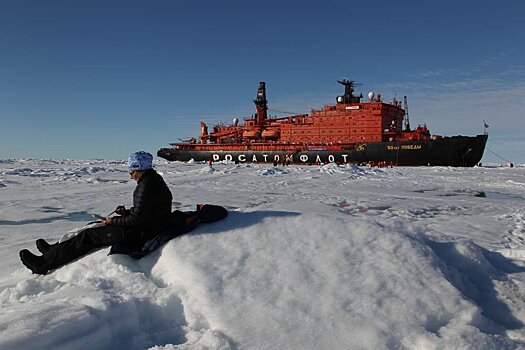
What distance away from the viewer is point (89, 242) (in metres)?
3.13

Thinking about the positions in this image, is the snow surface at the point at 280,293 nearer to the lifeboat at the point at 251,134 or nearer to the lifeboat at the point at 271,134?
the lifeboat at the point at 271,134

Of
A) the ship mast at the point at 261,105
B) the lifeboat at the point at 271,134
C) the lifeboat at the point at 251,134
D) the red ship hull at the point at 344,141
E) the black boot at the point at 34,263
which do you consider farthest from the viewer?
Answer: the ship mast at the point at 261,105

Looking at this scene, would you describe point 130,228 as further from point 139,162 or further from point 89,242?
point 139,162

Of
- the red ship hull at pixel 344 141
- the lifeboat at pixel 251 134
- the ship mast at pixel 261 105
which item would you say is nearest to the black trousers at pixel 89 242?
the red ship hull at pixel 344 141

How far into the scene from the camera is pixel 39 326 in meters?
1.89

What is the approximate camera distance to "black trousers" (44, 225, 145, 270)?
10.1 feet

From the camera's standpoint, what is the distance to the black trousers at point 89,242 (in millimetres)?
3064

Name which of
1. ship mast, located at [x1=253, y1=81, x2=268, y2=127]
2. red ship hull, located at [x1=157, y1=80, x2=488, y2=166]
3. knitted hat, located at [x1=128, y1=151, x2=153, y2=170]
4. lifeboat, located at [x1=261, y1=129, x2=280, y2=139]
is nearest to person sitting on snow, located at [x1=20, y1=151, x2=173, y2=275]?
knitted hat, located at [x1=128, y1=151, x2=153, y2=170]

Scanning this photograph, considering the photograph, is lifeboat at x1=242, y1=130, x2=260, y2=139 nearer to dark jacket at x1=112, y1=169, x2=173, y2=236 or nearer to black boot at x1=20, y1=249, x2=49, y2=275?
dark jacket at x1=112, y1=169, x2=173, y2=236

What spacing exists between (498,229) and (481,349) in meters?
4.25

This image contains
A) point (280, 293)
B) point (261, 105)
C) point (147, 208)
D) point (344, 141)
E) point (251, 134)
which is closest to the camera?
point (280, 293)

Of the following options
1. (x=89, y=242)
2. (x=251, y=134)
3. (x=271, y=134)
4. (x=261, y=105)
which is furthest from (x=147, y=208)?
(x=261, y=105)

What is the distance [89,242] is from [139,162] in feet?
2.59

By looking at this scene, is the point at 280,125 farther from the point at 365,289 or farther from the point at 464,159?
the point at 365,289
